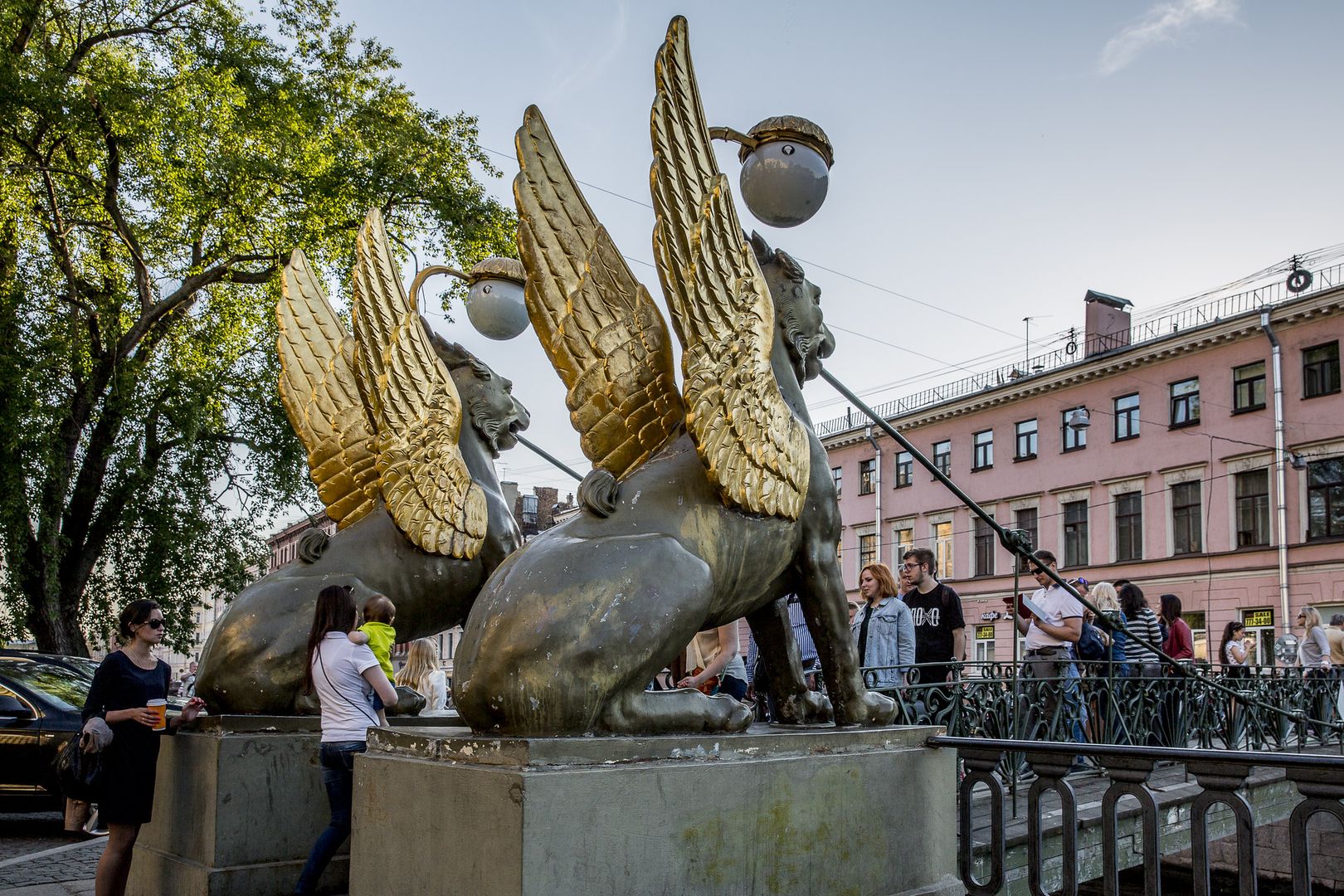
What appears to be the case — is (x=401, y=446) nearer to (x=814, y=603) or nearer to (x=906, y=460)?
(x=814, y=603)

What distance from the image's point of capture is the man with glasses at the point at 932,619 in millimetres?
7238

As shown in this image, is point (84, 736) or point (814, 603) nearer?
point (814, 603)

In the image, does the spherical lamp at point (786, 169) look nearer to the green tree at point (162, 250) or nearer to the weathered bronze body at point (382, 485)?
the weathered bronze body at point (382, 485)

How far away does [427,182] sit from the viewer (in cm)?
1759

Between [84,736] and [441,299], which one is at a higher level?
[441,299]

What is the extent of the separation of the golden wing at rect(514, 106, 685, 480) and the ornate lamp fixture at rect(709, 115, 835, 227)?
0.59 metres

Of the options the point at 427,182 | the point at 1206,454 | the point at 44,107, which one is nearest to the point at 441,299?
the point at 427,182

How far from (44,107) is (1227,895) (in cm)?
1584

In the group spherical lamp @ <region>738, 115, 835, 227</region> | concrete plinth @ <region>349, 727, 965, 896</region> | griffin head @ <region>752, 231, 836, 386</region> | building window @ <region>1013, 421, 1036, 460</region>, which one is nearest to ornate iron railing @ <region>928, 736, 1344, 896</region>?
concrete plinth @ <region>349, 727, 965, 896</region>

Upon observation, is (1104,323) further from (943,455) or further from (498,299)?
(498,299)

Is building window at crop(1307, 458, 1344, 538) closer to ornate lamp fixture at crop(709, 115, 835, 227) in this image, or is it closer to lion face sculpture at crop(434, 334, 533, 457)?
lion face sculpture at crop(434, 334, 533, 457)

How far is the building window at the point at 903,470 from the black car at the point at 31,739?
33181 mm

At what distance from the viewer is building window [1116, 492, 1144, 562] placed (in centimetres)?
3108

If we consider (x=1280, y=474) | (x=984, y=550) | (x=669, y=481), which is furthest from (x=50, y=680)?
(x=984, y=550)
